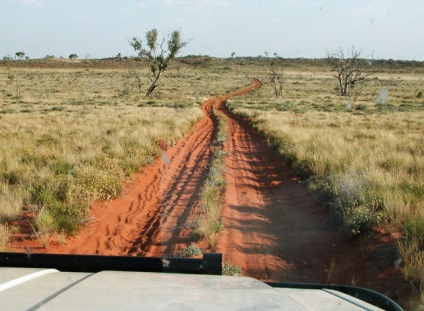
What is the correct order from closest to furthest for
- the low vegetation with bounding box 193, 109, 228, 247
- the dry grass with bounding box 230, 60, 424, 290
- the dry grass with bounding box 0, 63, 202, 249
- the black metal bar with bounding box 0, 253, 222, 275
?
1. the black metal bar with bounding box 0, 253, 222, 275
2. the dry grass with bounding box 230, 60, 424, 290
3. the low vegetation with bounding box 193, 109, 228, 247
4. the dry grass with bounding box 0, 63, 202, 249

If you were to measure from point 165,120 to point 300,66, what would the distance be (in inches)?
4989

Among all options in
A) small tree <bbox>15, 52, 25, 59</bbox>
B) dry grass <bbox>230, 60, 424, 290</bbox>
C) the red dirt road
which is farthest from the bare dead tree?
small tree <bbox>15, 52, 25, 59</bbox>

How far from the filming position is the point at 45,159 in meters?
12.6

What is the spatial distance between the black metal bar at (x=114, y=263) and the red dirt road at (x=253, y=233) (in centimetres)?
299

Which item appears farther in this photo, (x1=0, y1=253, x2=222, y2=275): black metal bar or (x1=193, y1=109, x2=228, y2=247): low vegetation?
(x1=193, y1=109, x2=228, y2=247): low vegetation

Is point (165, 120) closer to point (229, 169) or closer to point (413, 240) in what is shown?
point (229, 169)

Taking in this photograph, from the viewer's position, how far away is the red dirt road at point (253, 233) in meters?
6.06

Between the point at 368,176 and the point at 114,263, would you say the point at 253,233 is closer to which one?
the point at 368,176

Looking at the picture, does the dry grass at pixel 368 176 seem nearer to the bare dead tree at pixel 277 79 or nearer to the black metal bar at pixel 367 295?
the black metal bar at pixel 367 295

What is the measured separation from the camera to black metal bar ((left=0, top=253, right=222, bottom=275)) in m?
2.97

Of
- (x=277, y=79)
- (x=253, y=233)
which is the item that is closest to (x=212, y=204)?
(x=253, y=233)

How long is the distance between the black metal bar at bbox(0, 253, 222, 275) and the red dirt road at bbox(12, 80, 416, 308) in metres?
2.99

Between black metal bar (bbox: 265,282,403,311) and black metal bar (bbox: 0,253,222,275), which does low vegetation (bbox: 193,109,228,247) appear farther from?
black metal bar (bbox: 265,282,403,311)

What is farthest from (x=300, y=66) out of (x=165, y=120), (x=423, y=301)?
(x=423, y=301)
